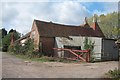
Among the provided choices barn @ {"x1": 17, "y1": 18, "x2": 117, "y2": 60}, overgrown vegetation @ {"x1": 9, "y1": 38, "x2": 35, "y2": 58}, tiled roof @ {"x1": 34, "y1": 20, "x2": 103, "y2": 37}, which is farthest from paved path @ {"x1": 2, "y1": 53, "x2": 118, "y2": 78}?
tiled roof @ {"x1": 34, "y1": 20, "x2": 103, "y2": 37}

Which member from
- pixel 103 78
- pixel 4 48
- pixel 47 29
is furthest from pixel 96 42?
pixel 4 48

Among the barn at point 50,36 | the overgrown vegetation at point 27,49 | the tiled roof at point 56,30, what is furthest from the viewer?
the tiled roof at point 56,30

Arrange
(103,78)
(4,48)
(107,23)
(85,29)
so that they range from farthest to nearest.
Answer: (107,23), (4,48), (85,29), (103,78)

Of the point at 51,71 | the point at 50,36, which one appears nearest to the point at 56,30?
the point at 50,36

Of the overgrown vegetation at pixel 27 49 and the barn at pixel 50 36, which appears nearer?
the overgrown vegetation at pixel 27 49

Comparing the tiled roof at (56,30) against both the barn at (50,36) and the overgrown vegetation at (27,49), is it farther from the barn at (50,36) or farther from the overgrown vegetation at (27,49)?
the overgrown vegetation at (27,49)

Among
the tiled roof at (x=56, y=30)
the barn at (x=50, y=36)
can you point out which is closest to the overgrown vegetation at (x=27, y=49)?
the barn at (x=50, y=36)

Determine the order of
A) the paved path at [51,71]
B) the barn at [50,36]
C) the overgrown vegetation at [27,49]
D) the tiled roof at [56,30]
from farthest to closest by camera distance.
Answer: the tiled roof at [56,30]
the barn at [50,36]
the overgrown vegetation at [27,49]
the paved path at [51,71]

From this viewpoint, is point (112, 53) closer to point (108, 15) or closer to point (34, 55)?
point (34, 55)

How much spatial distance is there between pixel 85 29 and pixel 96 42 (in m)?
16.8

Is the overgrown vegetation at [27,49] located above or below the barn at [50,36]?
below

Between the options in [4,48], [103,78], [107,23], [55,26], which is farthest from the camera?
[107,23]

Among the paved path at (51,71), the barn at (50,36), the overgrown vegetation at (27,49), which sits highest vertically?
the barn at (50,36)

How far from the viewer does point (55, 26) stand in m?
39.5
